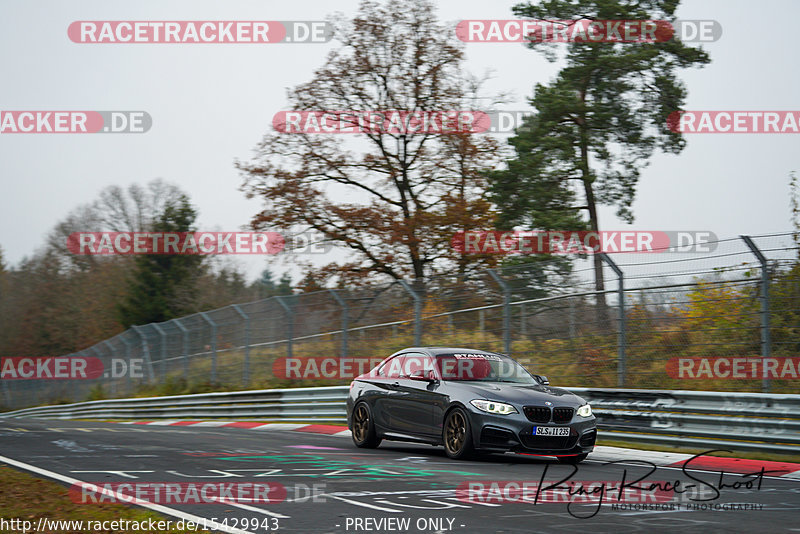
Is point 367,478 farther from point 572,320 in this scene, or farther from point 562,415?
point 572,320

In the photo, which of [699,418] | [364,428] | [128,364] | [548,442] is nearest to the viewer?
[548,442]

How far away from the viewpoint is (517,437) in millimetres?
10633

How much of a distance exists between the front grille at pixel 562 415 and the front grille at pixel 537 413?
98mm

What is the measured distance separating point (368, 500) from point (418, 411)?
4419 millimetres

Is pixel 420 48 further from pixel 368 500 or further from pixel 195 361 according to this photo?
pixel 368 500

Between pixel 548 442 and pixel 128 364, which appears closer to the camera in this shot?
pixel 548 442

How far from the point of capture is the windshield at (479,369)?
12.0 meters

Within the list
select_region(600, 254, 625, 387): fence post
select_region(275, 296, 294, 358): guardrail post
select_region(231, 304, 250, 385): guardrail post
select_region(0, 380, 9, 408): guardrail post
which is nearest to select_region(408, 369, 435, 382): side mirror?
select_region(600, 254, 625, 387): fence post

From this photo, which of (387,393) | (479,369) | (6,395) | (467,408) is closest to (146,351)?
(387,393)

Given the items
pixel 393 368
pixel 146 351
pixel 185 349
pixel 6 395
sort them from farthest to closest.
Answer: pixel 6 395, pixel 146 351, pixel 185 349, pixel 393 368

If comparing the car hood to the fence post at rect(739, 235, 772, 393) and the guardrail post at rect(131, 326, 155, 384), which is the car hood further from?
the guardrail post at rect(131, 326, 155, 384)

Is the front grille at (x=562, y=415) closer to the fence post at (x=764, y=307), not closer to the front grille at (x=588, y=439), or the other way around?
the front grille at (x=588, y=439)

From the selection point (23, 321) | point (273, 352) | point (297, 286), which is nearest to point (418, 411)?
point (273, 352)

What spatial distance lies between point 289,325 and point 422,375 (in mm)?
10219
